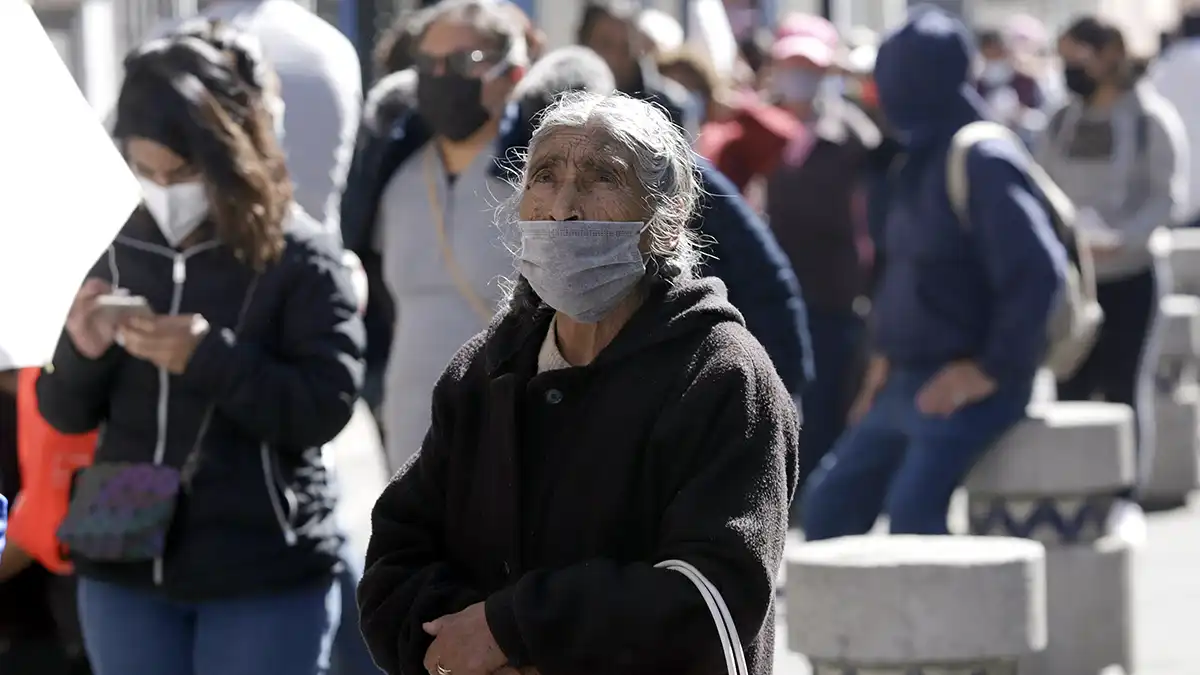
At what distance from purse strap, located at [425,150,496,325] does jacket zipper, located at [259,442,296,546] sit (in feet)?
3.69

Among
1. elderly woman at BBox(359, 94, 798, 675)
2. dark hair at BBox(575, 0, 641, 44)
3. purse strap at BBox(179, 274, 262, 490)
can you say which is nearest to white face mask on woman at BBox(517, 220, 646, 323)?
elderly woman at BBox(359, 94, 798, 675)

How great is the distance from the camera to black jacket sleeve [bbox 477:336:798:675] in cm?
324

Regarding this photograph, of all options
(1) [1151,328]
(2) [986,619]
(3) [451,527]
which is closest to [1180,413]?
(1) [1151,328]

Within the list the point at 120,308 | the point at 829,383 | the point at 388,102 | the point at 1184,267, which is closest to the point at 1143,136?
the point at 829,383

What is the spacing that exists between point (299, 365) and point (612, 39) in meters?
4.57

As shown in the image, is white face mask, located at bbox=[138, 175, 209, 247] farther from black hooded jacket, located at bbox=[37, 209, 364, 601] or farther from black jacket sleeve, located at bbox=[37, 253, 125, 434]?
black jacket sleeve, located at bbox=[37, 253, 125, 434]

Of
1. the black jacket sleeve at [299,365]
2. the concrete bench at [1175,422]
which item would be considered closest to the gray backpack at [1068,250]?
Result: the black jacket sleeve at [299,365]

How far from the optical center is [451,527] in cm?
353

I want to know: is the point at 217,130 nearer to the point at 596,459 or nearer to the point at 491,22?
the point at 491,22

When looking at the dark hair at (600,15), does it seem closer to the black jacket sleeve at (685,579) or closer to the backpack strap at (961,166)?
the backpack strap at (961,166)

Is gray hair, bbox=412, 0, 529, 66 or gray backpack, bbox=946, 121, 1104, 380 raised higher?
gray hair, bbox=412, 0, 529, 66

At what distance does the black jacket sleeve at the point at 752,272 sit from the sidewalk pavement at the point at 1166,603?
1695 millimetres

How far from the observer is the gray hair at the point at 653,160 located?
11.2ft

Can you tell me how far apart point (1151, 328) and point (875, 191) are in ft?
4.63
